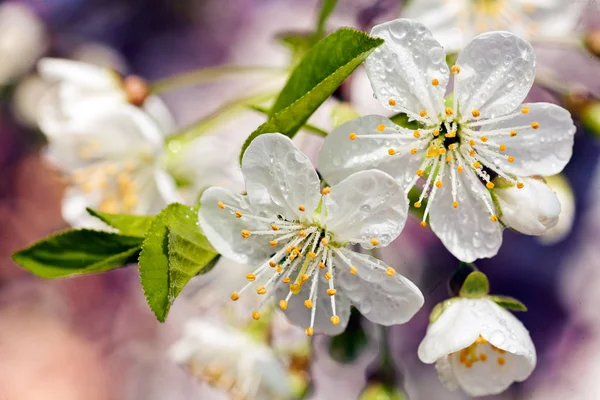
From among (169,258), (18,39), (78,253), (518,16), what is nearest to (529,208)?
(169,258)

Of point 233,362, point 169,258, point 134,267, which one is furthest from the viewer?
point 134,267

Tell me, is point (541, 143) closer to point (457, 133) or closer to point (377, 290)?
point (457, 133)

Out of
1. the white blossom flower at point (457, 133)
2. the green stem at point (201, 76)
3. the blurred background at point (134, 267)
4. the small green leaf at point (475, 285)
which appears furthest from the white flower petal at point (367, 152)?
the blurred background at point (134, 267)

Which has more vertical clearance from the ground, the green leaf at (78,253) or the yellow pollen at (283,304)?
the green leaf at (78,253)

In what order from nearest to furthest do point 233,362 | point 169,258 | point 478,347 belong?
point 169,258 → point 478,347 → point 233,362

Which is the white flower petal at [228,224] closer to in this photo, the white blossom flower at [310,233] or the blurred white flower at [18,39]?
→ the white blossom flower at [310,233]

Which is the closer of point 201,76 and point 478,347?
point 478,347
